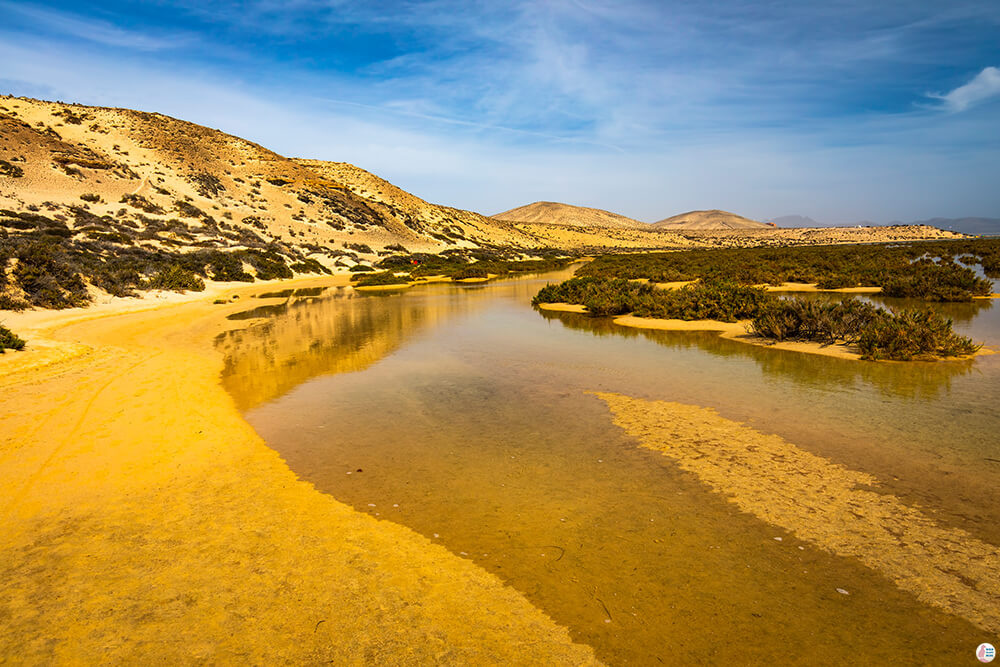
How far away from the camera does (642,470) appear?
5277 millimetres

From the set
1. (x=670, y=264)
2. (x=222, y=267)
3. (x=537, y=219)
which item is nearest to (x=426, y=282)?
(x=222, y=267)

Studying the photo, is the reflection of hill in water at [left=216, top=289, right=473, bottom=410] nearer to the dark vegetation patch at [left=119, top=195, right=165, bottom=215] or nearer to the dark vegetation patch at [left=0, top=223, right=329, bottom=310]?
the dark vegetation patch at [left=0, top=223, right=329, bottom=310]

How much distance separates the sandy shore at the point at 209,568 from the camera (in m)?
2.97

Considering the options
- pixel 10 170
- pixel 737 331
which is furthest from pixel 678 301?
pixel 10 170

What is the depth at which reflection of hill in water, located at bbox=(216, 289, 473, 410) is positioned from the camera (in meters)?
9.48

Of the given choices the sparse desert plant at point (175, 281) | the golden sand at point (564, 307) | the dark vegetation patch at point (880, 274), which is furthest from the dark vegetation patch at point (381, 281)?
the golden sand at point (564, 307)

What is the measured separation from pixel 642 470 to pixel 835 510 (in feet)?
5.50

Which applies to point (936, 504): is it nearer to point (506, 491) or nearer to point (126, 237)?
point (506, 491)

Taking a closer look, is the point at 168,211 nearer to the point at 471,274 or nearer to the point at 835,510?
the point at 471,274

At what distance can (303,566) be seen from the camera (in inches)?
147

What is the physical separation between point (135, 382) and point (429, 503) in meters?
7.10

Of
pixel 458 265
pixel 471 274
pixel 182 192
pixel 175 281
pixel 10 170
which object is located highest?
pixel 10 170

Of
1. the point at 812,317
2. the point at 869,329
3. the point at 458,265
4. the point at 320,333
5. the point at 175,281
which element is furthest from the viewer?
the point at 458,265

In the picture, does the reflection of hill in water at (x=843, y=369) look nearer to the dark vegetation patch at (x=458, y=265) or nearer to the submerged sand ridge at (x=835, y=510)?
the submerged sand ridge at (x=835, y=510)
